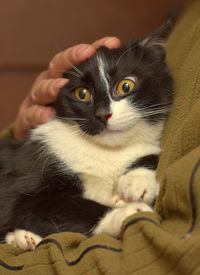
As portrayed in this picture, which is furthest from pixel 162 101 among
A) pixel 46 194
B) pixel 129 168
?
pixel 46 194

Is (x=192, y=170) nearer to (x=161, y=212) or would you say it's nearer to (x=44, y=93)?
(x=161, y=212)

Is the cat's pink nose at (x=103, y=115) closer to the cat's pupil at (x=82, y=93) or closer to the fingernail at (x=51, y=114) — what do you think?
the cat's pupil at (x=82, y=93)

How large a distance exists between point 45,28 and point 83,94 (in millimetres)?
1436

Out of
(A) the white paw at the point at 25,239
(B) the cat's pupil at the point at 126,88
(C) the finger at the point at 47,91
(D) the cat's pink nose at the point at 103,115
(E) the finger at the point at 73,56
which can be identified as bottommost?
(A) the white paw at the point at 25,239

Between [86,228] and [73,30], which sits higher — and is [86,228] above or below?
below

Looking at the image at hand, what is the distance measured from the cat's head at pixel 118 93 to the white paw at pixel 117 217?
289mm

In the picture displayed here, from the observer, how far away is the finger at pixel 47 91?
1252mm

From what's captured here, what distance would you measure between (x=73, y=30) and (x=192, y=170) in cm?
204

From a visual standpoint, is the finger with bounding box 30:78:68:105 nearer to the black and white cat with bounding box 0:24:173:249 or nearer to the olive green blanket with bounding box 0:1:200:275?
the black and white cat with bounding box 0:24:173:249

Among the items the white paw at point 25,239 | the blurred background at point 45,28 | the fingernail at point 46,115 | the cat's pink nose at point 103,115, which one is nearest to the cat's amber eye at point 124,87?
the cat's pink nose at point 103,115

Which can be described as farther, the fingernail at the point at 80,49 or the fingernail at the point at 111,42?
the fingernail at the point at 111,42

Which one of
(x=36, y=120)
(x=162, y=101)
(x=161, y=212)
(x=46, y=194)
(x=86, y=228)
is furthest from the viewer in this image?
(x=36, y=120)

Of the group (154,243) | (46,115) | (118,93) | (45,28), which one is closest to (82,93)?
(118,93)

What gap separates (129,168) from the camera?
1.05 m
